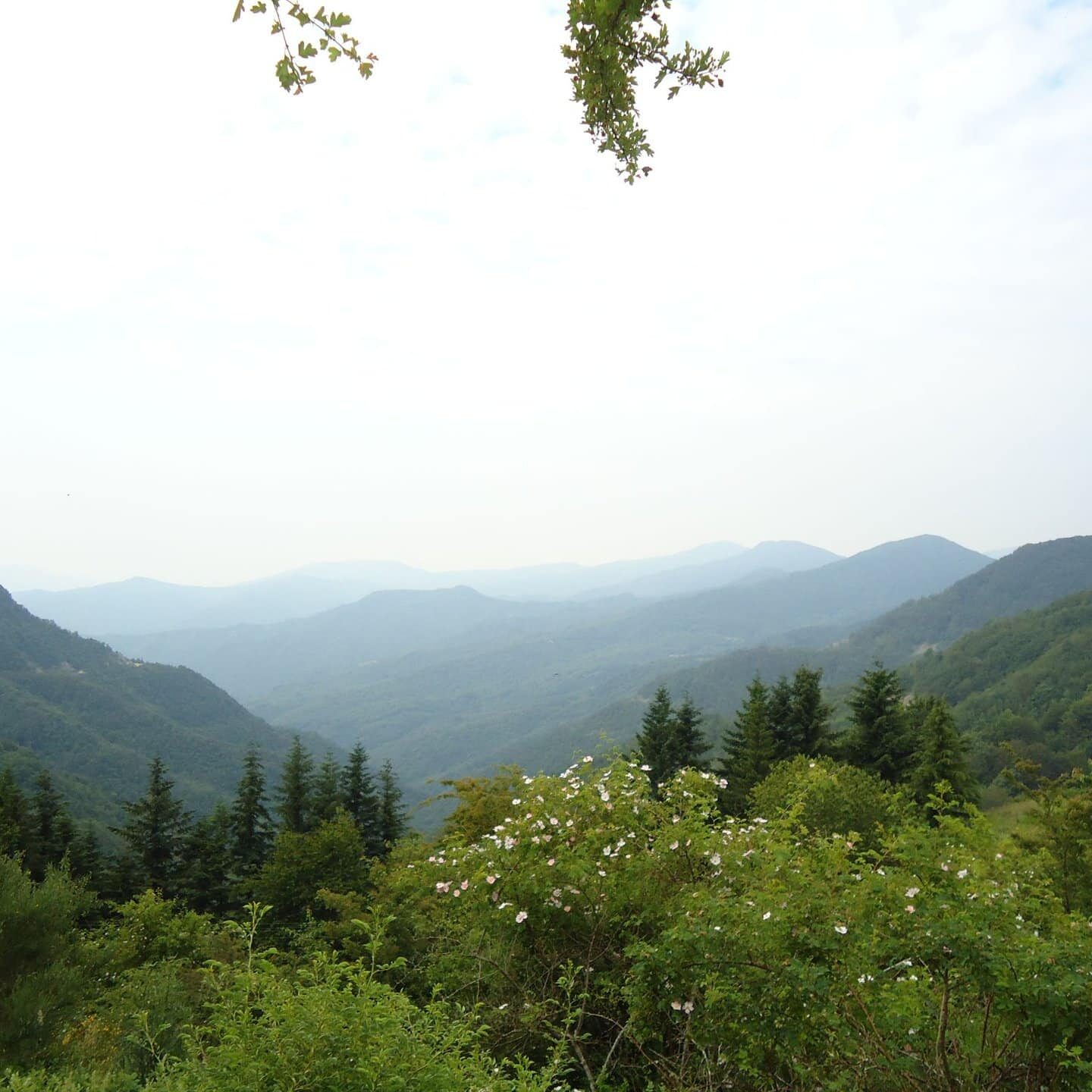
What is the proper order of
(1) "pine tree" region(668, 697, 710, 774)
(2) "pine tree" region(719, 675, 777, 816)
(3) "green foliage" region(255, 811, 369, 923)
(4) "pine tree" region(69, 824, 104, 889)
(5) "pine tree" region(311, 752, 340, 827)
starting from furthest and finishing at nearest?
1. (5) "pine tree" region(311, 752, 340, 827)
2. (1) "pine tree" region(668, 697, 710, 774)
3. (4) "pine tree" region(69, 824, 104, 889)
4. (2) "pine tree" region(719, 675, 777, 816)
5. (3) "green foliage" region(255, 811, 369, 923)

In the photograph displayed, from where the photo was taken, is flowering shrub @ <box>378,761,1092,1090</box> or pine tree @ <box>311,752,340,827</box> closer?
flowering shrub @ <box>378,761,1092,1090</box>

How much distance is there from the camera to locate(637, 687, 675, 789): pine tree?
2934cm

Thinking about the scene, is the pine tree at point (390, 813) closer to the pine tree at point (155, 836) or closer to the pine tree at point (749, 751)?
the pine tree at point (155, 836)

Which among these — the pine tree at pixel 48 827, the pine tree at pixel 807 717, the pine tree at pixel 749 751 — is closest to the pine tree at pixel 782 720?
the pine tree at pixel 807 717

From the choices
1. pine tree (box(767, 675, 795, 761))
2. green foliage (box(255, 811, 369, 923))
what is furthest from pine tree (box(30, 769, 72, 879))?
pine tree (box(767, 675, 795, 761))

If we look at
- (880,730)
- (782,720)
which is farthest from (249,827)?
(880,730)

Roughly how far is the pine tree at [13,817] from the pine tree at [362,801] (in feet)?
41.4

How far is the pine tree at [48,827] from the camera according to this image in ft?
96.3

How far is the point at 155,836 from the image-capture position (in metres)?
29.1

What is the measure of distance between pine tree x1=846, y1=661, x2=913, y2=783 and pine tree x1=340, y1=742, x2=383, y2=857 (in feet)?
72.9

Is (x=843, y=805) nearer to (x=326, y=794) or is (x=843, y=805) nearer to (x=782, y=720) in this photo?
(x=782, y=720)

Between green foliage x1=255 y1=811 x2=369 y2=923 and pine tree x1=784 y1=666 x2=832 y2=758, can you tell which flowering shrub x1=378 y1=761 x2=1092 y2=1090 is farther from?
pine tree x1=784 y1=666 x2=832 y2=758

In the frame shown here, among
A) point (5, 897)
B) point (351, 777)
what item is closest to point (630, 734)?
point (351, 777)

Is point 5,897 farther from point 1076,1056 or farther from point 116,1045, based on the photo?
point 1076,1056
